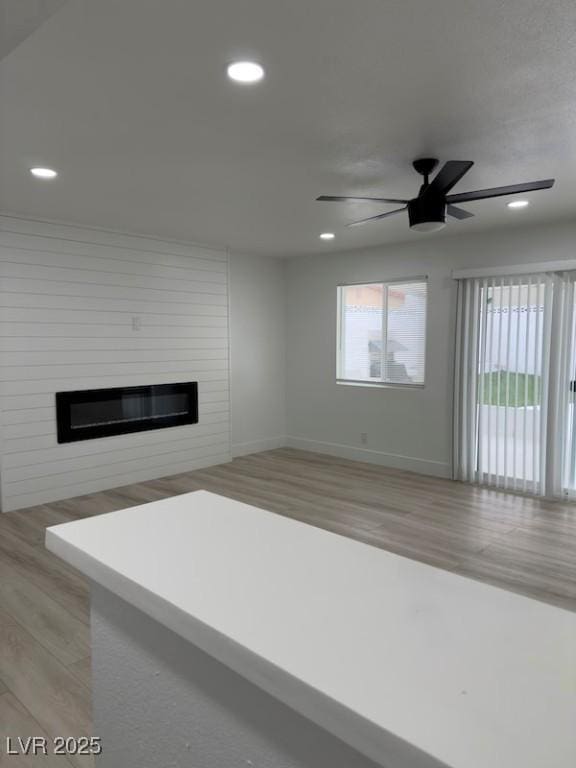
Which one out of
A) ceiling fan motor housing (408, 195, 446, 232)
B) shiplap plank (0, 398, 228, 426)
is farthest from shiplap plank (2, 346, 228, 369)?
ceiling fan motor housing (408, 195, 446, 232)

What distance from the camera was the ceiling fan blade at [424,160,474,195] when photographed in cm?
269

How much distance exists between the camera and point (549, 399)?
16.2 ft

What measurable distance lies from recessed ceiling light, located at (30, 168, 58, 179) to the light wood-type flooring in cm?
258

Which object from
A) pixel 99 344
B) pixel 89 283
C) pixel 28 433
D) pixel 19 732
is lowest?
pixel 19 732

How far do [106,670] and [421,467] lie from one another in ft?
17.5

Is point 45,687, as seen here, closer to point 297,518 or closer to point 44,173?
point 297,518

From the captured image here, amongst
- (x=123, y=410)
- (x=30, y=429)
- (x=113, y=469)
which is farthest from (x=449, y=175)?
(x=113, y=469)

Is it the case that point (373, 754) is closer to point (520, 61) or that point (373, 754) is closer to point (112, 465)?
point (520, 61)

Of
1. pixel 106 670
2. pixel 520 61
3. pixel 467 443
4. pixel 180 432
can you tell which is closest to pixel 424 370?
pixel 467 443

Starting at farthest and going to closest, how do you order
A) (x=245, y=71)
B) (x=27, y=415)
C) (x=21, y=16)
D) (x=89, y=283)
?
(x=89, y=283) < (x=27, y=415) < (x=245, y=71) < (x=21, y=16)

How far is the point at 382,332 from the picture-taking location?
20.7ft

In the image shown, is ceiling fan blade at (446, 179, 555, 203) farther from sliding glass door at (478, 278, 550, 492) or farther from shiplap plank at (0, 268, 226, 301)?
shiplap plank at (0, 268, 226, 301)

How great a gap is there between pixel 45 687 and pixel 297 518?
2.29 m

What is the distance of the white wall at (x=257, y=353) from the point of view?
666 cm
